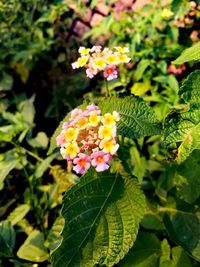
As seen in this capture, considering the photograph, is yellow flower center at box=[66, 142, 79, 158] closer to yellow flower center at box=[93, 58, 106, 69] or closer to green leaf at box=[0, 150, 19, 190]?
yellow flower center at box=[93, 58, 106, 69]

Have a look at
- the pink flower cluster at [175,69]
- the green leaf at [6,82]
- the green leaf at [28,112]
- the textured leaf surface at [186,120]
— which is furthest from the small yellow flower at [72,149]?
the green leaf at [6,82]

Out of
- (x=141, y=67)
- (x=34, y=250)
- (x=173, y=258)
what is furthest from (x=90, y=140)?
(x=141, y=67)

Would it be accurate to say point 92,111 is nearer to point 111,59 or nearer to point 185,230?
point 111,59

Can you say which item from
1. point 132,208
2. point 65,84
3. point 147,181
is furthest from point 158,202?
point 65,84

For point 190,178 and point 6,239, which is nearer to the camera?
point 190,178

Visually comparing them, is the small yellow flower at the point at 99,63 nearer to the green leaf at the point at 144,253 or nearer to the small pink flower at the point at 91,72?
the small pink flower at the point at 91,72

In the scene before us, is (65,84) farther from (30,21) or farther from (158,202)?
(158,202)

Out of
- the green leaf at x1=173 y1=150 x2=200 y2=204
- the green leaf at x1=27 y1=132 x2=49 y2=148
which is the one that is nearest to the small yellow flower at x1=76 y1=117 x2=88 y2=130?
the green leaf at x1=173 y1=150 x2=200 y2=204
